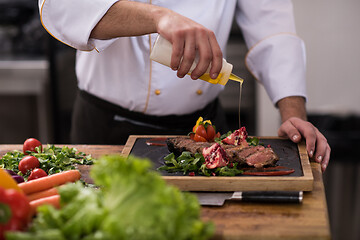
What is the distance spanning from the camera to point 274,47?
229cm

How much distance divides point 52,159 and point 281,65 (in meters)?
1.09

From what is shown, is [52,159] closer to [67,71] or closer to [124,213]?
[124,213]

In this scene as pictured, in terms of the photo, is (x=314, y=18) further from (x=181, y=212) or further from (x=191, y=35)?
(x=181, y=212)

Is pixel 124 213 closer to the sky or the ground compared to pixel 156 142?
closer to the sky

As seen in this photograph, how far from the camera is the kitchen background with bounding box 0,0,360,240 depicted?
378 cm

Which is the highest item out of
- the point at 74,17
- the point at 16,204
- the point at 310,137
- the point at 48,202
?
the point at 74,17

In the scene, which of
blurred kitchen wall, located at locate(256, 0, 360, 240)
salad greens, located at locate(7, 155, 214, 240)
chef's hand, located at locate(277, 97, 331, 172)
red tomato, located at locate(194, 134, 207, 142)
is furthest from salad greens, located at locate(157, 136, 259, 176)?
blurred kitchen wall, located at locate(256, 0, 360, 240)

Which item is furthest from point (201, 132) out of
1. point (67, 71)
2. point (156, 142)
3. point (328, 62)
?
point (328, 62)

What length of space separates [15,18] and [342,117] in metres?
2.56

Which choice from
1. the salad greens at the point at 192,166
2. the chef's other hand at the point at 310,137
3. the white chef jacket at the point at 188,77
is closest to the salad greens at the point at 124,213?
the salad greens at the point at 192,166

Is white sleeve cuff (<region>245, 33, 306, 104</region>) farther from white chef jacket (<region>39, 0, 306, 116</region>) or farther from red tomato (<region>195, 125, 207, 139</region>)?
red tomato (<region>195, 125, 207, 139</region>)

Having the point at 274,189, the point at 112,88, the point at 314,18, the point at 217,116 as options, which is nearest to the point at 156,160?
the point at 274,189

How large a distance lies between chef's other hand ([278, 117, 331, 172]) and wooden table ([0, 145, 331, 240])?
320 mm

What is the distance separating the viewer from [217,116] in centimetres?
243
